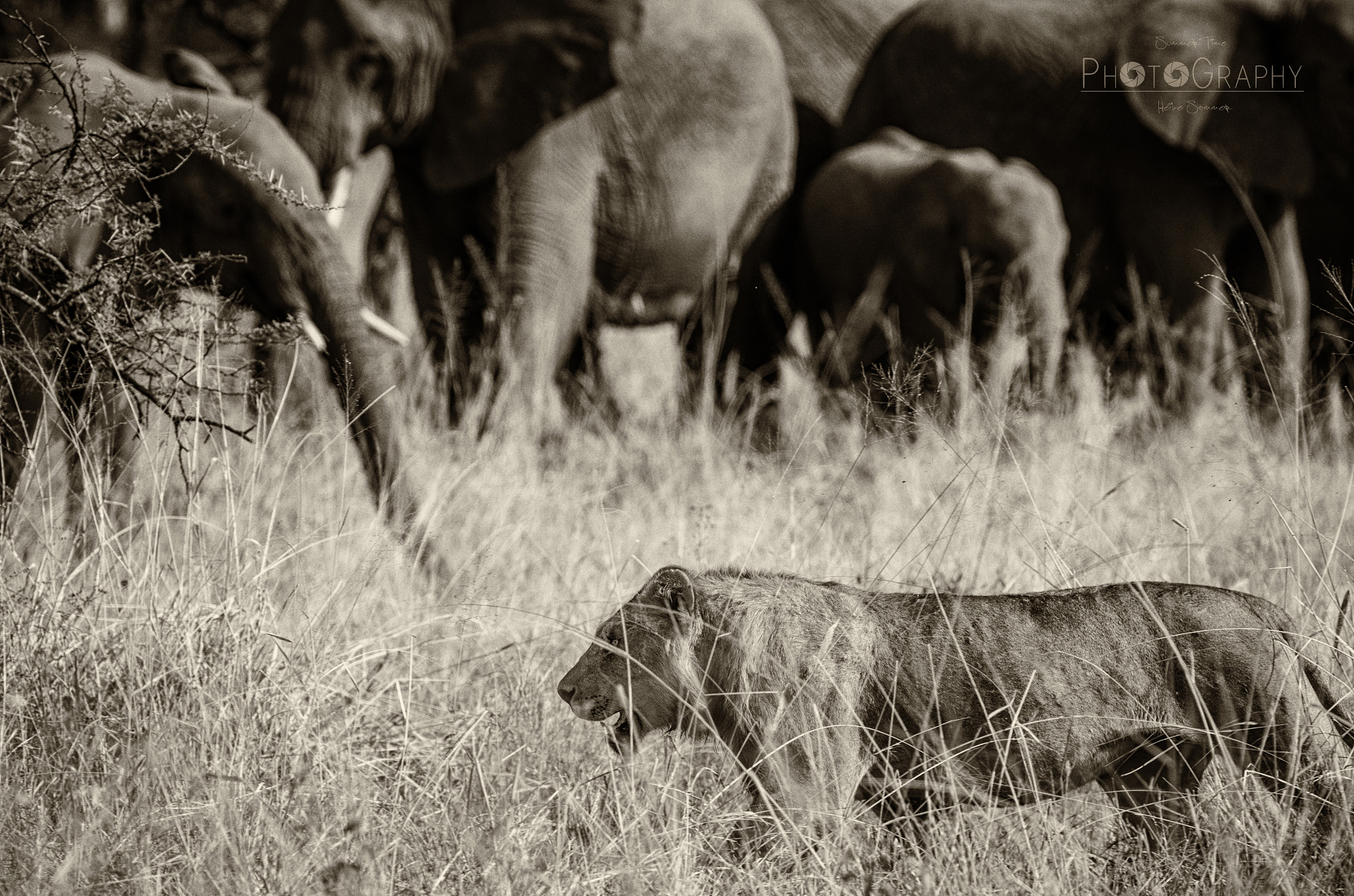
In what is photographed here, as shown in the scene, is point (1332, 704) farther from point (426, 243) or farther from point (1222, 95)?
point (1222, 95)

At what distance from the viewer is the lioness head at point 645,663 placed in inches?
108

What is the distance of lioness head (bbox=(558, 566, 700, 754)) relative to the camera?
2.73 m

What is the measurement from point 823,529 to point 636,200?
520 centimetres

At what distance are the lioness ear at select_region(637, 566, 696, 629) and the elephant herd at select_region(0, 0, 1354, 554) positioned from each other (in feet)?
11.8

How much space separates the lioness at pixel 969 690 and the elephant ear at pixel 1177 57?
723 cm

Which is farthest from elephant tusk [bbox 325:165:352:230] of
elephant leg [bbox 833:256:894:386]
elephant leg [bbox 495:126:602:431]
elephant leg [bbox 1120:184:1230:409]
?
elephant leg [bbox 1120:184:1230:409]

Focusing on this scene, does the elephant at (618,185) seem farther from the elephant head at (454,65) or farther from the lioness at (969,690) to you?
the lioness at (969,690)

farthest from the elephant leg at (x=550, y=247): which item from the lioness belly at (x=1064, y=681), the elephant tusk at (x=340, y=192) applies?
the lioness belly at (x=1064, y=681)

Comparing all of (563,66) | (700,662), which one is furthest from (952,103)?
(700,662)

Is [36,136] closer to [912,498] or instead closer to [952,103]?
[912,498]

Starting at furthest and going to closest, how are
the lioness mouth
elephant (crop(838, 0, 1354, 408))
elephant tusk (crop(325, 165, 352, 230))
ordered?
1. elephant (crop(838, 0, 1354, 408))
2. elephant tusk (crop(325, 165, 352, 230))
3. the lioness mouth

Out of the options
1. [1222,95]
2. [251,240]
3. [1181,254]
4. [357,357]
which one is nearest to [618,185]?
[1181,254]

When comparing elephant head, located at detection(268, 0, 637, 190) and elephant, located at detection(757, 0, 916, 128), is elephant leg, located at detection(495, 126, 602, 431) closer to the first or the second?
elephant head, located at detection(268, 0, 637, 190)

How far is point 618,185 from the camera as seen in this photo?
9172 millimetres
